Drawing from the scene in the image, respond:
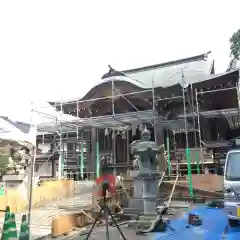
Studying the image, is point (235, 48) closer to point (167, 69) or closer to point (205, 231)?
point (167, 69)

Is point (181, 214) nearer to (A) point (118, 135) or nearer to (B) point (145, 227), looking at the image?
(B) point (145, 227)

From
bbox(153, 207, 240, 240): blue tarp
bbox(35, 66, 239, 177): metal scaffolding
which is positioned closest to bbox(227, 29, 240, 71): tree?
bbox(35, 66, 239, 177): metal scaffolding

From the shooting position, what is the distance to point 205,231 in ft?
24.3

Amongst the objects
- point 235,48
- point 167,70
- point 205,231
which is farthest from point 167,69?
point 205,231

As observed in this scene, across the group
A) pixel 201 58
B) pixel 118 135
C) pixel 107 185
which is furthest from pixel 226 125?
pixel 107 185

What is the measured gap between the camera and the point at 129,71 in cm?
2805

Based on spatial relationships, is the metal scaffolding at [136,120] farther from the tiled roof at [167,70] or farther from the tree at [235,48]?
the tree at [235,48]

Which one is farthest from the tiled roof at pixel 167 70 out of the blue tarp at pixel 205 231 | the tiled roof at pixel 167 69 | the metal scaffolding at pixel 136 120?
the blue tarp at pixel 205 231

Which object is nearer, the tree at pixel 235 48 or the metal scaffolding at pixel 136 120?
the metal scaffolding at pixel 136 120

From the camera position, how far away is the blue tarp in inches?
273

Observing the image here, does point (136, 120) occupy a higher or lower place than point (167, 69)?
lower

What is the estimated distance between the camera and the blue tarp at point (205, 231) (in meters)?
6.94

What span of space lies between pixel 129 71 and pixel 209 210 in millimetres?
19430

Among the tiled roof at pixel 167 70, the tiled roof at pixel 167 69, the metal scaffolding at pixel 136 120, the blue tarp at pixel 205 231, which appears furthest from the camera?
the tiled roof at pixel 167 69
